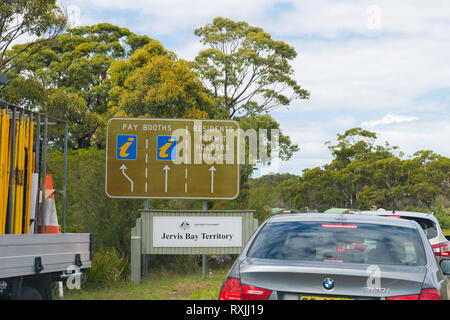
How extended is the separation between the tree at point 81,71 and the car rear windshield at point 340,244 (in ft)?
86.5

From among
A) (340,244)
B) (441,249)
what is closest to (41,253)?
(340,244)

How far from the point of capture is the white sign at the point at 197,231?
16.2 m

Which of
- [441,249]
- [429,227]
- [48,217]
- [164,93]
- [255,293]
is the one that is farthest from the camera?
[164,93]

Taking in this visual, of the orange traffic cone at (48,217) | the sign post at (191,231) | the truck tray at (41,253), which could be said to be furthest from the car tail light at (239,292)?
the sign post at (191,231)

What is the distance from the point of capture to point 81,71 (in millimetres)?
42875

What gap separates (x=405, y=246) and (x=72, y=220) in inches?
464

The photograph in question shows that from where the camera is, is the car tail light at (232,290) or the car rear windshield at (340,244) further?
the car rear windshield at (340,244)

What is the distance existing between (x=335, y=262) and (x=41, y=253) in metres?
4.00

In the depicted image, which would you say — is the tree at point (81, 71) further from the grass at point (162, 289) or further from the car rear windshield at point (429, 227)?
the car rear windshield at point (429, 227)

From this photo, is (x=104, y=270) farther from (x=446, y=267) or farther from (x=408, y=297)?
(x=408, y=297)

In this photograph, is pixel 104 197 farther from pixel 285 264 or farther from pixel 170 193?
pixel 285 264

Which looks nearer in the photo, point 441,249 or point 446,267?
point 446,267

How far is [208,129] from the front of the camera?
1741 centimetres
